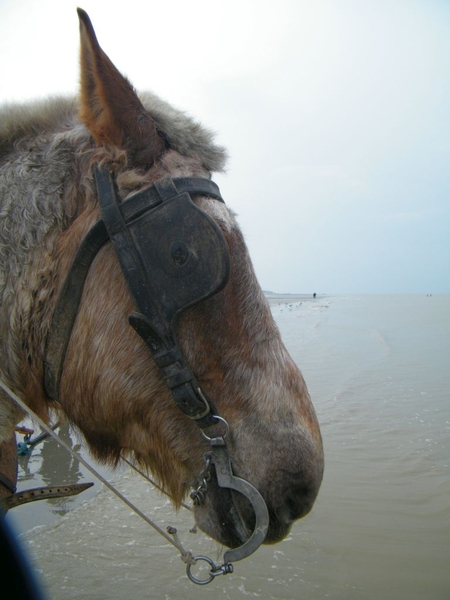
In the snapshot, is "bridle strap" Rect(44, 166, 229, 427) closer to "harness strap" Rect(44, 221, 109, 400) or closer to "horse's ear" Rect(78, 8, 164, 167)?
"harness strap" Rect(44, 221, 109, 400)

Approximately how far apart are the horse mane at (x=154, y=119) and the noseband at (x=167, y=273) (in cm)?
32

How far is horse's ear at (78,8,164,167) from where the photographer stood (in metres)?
1.55

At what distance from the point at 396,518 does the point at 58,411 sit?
12.9 feet

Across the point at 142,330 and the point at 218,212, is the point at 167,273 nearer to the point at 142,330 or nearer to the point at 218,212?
the point at 142,330

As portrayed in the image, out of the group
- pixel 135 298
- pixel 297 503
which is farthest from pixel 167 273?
pixel 297 503

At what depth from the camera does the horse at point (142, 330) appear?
159 cm

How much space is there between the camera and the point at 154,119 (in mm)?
1827

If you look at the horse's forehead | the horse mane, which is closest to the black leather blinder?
the horse's forehead

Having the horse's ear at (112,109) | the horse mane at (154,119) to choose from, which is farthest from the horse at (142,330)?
the horse mane at (154,119)

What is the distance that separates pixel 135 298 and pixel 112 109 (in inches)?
29.5

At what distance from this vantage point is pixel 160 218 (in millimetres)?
1605

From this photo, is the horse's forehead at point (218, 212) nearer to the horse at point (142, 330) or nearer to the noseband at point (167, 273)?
the horse at point (142, 330)

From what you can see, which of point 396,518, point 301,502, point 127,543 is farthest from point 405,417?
point 301,502

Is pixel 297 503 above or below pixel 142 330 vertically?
below
